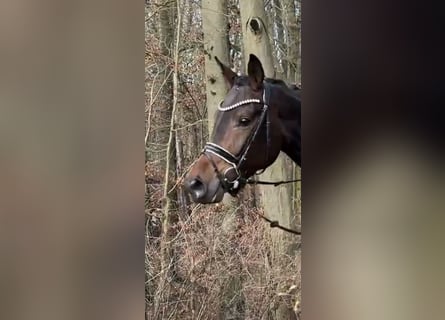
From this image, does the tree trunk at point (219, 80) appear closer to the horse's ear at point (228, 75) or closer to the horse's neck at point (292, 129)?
the horse's ear at point (228, 75)

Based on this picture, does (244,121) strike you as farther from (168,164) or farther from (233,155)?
(168,164)

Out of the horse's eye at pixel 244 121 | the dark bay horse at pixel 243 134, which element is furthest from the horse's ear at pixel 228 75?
the horse's eye at pixel 244 121

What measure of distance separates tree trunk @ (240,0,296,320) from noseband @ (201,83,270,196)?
0.26ft

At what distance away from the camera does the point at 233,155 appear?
Result: 169 cm

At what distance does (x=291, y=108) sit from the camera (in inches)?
67.7

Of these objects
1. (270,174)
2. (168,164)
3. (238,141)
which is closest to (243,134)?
(238,141)

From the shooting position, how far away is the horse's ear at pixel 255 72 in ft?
5.49

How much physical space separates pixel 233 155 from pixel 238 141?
52 mm

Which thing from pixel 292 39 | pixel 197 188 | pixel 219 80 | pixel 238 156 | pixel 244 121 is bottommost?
pixel 197 188

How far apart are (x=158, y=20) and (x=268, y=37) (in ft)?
1.23

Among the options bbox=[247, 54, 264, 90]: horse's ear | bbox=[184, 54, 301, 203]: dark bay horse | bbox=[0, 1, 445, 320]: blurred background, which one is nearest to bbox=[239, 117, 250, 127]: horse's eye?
bbox=[184, 54, 301, 203]: dark bay horse

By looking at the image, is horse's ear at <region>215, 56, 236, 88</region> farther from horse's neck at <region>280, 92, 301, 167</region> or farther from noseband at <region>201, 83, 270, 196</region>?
horse's neck at <region>280, 92, 301, 167</region>
